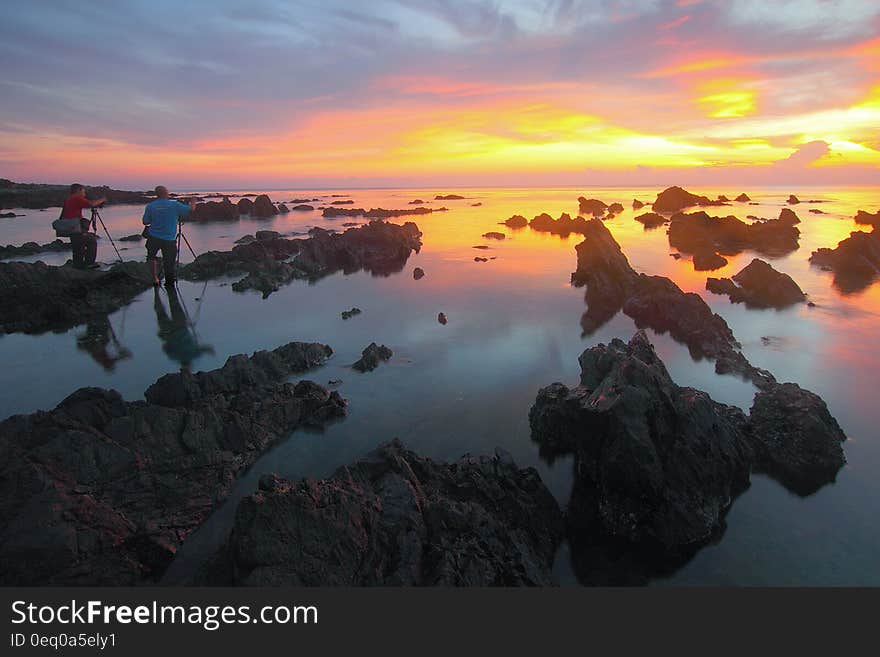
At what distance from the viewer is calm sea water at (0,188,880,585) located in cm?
797

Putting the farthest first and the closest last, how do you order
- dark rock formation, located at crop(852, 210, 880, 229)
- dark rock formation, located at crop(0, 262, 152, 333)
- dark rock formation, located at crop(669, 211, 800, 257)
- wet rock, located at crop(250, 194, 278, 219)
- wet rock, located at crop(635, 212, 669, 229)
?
wet rock, located at crop(250, 194, 278, 219) < wet rock, located at crop(635, 212, 669, 229) < dark rock formation, located at crop(852, 210, 880, 229) < dark rock formation, located at crop(669, 211, 800, 257) < dark rock formation, located at crop(0, 262, 152, 333)

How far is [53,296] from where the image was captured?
747 inches

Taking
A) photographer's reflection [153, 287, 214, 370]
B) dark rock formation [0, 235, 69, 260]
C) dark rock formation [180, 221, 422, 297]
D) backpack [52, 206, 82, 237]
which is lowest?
photographer's reflection [153, 287, 214, 370]

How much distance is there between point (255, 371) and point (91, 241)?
18666mm

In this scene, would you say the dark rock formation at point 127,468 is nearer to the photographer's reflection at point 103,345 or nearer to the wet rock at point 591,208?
the photographer's reflection at point 103,345

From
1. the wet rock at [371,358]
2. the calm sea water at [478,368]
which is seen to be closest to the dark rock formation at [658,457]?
the calm sea water at [478,368]

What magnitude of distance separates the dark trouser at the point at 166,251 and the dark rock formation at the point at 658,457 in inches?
799

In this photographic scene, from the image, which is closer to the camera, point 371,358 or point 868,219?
point 371,358

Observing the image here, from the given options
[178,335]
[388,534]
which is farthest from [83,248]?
[388,534]

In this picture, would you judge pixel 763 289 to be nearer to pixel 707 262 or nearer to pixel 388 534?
pixel 707 262

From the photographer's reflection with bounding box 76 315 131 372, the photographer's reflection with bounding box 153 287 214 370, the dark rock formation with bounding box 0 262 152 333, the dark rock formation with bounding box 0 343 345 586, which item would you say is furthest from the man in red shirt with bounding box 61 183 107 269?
the dark rock formation with bounding box 0 343 345 586

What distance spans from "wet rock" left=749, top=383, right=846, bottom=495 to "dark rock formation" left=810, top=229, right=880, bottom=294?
30.7m

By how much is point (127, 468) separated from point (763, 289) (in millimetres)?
30878

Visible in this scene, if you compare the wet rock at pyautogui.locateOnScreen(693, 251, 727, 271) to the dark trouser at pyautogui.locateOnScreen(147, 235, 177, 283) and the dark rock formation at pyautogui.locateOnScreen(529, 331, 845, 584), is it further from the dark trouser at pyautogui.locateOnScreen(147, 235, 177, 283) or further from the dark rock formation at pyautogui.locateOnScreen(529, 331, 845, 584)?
the dark trouser at pyautogui.locateOnScreen(147, 235, 177, 283)
